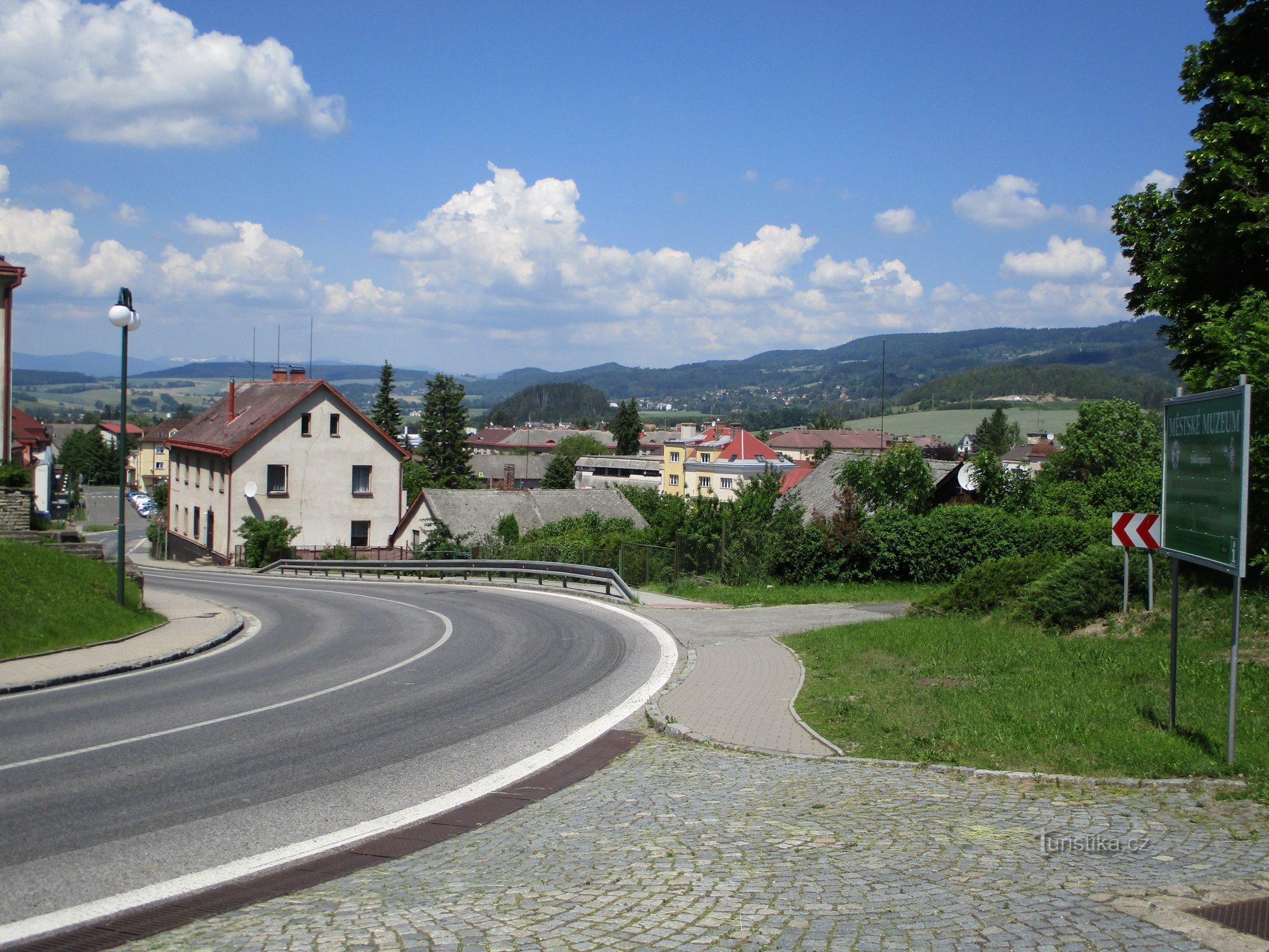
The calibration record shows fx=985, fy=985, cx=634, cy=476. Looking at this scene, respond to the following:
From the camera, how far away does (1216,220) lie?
19266mm

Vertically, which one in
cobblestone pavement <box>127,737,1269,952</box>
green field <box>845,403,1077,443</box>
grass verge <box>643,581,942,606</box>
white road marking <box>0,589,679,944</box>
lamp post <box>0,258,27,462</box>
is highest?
green field <box>845,403,1077,443</box>

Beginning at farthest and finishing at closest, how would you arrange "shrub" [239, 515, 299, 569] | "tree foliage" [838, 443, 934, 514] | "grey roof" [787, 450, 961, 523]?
1. "shrub" [239, 515, 299, 569]
2. "grey roof" [787, 450, 961, 523]
3. "tree foliage" [838, 443, 934, 514]

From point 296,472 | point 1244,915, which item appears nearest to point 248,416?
point 296,472

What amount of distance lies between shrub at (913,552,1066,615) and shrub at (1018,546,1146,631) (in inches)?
65.9

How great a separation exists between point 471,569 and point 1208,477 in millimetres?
29371

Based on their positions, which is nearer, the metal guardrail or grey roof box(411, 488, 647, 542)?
the metal guardrail

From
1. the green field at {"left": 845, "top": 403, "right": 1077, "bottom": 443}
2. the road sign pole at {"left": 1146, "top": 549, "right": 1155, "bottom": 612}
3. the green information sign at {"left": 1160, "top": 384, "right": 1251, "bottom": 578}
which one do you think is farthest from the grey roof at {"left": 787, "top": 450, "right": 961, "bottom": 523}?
the green field at {"left": 845, "top": 403, "right": 1077, "bottom": 443}

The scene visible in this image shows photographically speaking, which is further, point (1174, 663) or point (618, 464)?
point (618, 464)

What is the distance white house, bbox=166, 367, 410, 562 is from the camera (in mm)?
51469

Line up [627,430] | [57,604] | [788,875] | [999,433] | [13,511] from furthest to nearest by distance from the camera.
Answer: [627,430] → [999,433] → [13,511] → [57,604] → [788,875]

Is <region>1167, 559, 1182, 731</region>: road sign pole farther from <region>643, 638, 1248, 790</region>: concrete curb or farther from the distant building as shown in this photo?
the distant building

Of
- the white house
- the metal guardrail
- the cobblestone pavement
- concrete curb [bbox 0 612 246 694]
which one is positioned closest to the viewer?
the cobblestone pavement

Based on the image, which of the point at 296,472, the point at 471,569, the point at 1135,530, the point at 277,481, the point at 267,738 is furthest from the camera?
the point at 296,472

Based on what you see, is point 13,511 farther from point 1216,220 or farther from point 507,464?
point 507,464
